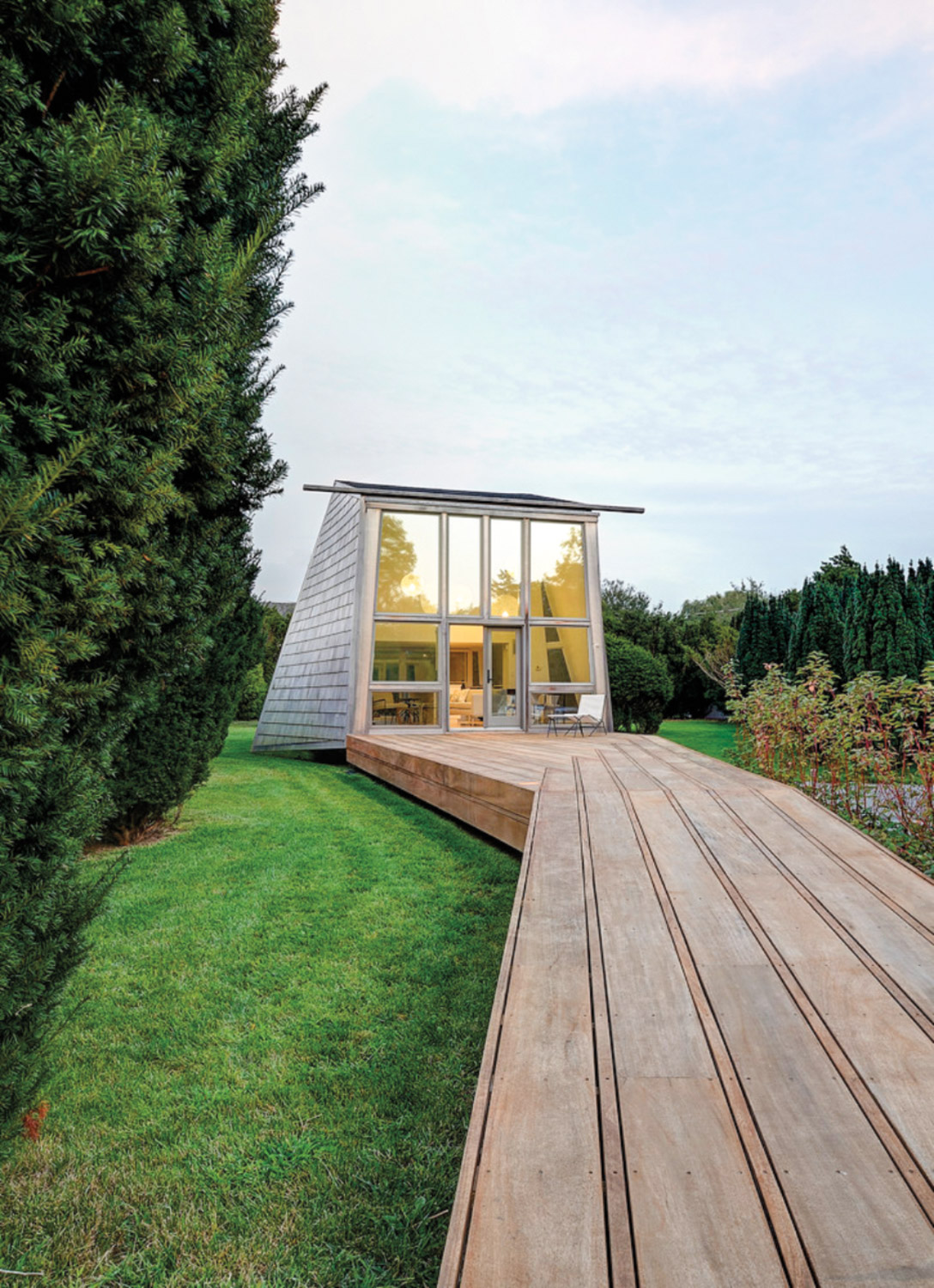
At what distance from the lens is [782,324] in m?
16.5

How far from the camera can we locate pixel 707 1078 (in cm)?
143

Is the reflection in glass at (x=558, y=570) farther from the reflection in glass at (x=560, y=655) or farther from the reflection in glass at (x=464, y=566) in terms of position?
the reflection in glass at (x=464, y=566)

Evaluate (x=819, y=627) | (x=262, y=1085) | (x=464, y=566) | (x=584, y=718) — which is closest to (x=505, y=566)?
(x=464, y=566)

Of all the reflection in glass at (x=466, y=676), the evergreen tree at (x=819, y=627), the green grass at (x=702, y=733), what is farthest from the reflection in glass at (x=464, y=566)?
the evergreen tree at (x=819, y=627)

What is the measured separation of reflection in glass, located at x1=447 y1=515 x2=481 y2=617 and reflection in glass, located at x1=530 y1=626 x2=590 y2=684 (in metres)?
1.20

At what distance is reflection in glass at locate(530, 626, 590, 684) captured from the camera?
37.2 feet

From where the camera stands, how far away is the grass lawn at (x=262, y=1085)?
1.44 meters

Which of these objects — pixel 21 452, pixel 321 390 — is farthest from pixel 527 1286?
pixel 321 390

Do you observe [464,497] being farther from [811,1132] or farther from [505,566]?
[811,1132]

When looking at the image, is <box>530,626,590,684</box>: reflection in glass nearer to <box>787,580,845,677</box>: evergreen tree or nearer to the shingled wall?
the shingled wall

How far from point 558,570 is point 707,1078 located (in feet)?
34.4

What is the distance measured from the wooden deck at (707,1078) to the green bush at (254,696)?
1633cm

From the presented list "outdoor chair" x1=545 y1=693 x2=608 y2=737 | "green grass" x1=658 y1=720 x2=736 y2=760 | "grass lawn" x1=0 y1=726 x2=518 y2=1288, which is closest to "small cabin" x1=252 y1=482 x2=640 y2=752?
"outdoor chair" x1=545 y1=693 x2=608 y2=737

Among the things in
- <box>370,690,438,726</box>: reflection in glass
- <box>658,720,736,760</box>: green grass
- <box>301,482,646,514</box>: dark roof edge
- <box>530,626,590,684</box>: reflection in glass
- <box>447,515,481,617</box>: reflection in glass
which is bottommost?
<box>658,720,736,760</box>: green grass
